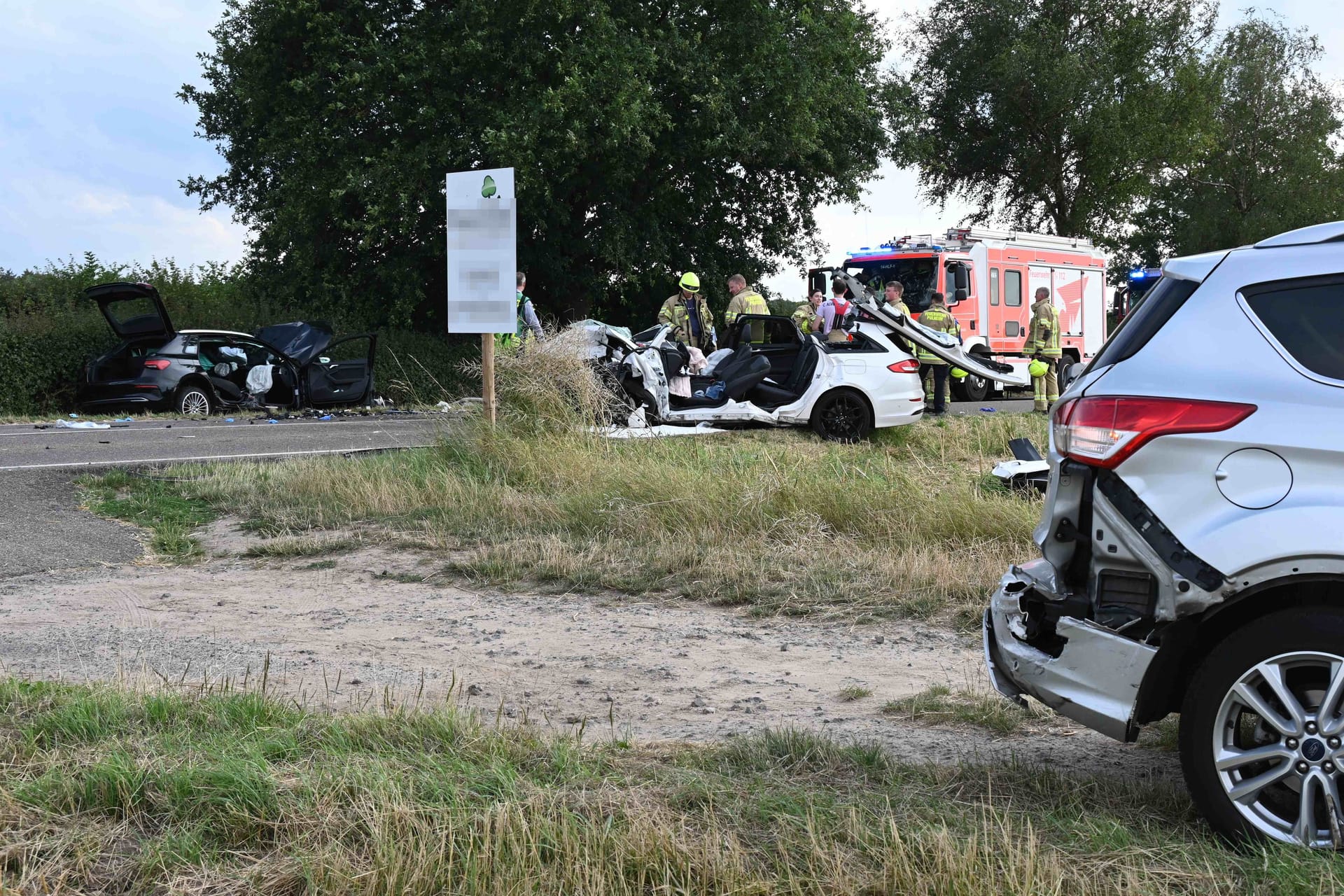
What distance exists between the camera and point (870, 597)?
6.83 meters

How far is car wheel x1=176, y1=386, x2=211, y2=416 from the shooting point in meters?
19.1

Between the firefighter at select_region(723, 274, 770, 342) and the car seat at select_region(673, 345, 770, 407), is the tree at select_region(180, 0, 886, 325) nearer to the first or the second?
the firefighter at select_region(723, 274, 770, 342)

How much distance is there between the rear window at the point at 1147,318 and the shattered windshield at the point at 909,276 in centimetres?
1967

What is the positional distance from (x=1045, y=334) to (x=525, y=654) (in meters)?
15.1

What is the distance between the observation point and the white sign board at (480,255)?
11.7m

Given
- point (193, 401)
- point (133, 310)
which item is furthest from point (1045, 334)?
point (133, 310)

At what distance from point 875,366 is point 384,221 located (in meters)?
13.6

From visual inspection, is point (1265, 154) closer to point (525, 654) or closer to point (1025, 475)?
point (1025, 475)

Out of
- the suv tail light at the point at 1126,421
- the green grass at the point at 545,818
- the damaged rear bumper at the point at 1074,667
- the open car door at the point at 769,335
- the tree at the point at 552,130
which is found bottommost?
the green grass at the point at 545,818

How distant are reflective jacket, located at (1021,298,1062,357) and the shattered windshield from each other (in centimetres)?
411

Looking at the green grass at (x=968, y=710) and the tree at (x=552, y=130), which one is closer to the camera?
the green grass at (x=968, y=710)

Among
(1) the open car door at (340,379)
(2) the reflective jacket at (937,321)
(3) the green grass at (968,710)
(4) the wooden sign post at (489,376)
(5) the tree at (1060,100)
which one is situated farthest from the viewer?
(5) the tree at (1060,100)

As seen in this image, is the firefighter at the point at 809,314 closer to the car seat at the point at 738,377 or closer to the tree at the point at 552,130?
the car seat at the point at 738,377

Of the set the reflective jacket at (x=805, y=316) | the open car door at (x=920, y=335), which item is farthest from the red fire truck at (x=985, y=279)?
the open car door at (x=920, y=335)
